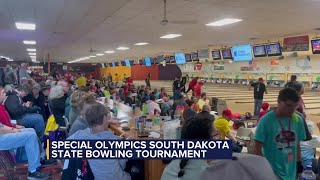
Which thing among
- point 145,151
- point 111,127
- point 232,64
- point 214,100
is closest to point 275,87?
point 232,64

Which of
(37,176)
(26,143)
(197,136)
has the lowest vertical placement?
(37,176)

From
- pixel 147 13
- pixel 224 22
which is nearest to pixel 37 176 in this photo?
pixel 147 13

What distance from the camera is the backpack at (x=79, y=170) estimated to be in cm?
244

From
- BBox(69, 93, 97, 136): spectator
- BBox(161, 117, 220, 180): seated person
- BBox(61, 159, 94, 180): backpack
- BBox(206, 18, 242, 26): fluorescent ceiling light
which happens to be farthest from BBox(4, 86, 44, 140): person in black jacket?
BBox(206, 18, 242, 26): fluorescent ceiling light

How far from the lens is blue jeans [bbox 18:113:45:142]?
5.73 meters

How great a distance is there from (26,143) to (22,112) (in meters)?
1.56

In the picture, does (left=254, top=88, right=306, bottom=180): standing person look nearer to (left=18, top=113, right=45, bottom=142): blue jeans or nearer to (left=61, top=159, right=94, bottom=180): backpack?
(left=61, top=159, right=94, bottom=180): backpack

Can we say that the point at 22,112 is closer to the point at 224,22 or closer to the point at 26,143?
the point at 26,143

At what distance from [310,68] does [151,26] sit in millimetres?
12987

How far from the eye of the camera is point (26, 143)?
4156 mm

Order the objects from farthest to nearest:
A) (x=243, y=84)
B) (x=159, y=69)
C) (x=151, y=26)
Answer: (x=159, y=69)
(x=243, y=84)
(x=151, y=26)

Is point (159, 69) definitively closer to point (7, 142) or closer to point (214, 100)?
point (214, 100)

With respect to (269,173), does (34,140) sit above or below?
below

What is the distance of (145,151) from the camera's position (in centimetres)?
240
